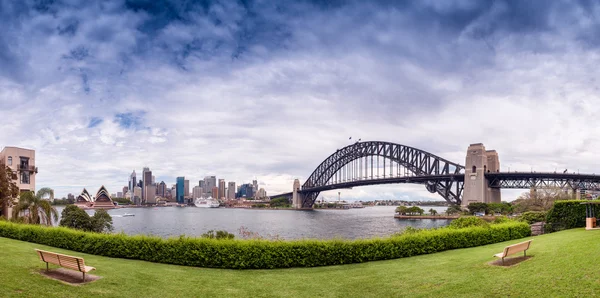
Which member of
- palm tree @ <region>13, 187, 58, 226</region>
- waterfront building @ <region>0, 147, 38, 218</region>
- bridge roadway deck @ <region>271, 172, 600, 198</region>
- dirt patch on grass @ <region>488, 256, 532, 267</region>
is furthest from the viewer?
bridge roadway deck @ <region>271, 172, 600, 198</region>

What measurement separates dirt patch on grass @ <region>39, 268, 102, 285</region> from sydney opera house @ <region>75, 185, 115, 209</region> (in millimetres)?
134337

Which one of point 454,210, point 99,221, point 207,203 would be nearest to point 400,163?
point 454,210

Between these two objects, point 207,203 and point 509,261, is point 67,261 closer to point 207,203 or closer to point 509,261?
point 509,261

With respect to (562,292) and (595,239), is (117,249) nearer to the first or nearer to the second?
(562,292)

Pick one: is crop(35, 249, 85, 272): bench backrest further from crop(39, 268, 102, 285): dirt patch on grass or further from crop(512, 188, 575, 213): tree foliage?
crop(512, 188, 575, 213): tree foliage

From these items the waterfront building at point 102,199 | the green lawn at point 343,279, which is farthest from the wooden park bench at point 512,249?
the waterfront building at point 102,199

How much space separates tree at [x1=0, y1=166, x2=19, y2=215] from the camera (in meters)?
30.2

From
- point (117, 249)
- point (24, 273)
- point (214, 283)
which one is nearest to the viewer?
point (24, 273)

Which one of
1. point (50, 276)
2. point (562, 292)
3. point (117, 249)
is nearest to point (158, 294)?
point (50, 276)

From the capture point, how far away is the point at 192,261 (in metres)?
14.1

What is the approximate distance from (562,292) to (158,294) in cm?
897

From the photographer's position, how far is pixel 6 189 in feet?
100

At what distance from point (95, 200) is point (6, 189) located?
117635 mm

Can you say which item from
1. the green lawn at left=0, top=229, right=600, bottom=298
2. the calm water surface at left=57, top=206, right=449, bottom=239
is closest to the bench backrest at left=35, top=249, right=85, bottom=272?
the green lawn at left=0, top=229, right=600, bottom=298
